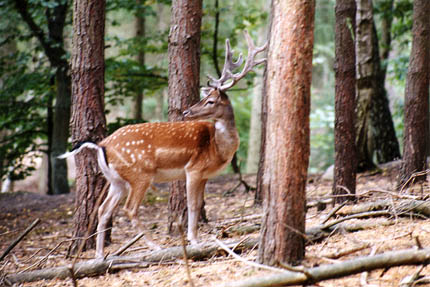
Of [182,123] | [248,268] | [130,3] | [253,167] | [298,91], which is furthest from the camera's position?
[253,167]

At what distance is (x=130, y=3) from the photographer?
12148 millimetres

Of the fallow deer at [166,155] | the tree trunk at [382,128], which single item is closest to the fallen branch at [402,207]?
the fallow deer at [166,155]

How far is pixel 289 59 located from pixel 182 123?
278 cm

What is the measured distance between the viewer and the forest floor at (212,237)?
4211 mm

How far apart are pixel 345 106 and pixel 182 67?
2.22 meters

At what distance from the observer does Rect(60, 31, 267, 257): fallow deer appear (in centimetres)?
621

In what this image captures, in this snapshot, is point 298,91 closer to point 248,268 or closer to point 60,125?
point 248,268

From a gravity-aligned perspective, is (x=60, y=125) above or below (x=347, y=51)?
below

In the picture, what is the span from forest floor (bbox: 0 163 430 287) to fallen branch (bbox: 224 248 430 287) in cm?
15

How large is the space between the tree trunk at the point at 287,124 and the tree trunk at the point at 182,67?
9.99ft

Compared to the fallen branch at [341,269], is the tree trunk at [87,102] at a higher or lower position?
higher

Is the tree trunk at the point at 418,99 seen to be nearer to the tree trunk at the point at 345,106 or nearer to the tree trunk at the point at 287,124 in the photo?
the tree trunk at the point at 345,106

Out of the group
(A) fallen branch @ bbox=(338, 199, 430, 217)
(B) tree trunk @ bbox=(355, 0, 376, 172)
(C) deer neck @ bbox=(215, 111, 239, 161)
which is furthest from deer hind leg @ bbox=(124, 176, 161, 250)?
(B) tree trunk @ bbox=(355, 0, 376, 172)

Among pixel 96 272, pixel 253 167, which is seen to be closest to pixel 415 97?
pixel 96 272
